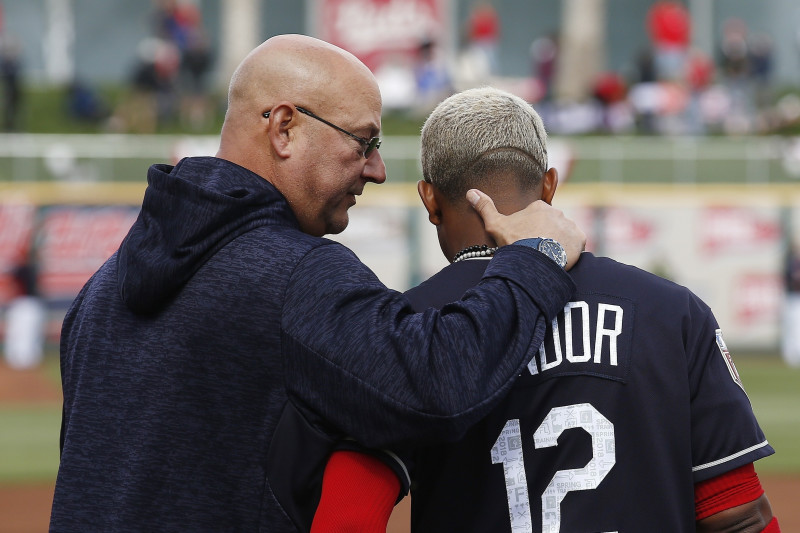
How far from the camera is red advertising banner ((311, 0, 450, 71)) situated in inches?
907

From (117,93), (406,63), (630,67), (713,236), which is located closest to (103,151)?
(117,93)

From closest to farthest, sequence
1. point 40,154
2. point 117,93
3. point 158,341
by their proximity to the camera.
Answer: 1. point 158,341
2. point 40,154
3. point 117,93

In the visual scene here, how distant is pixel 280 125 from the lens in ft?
7.57

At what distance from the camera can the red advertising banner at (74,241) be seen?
14234mm

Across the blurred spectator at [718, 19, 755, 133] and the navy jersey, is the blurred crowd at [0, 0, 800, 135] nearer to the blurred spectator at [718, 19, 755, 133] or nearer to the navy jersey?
the blurred spectator at [718, 19, 755, 133]

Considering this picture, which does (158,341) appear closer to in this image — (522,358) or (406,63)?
(522,358)

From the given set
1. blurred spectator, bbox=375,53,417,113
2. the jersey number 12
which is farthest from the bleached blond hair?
blurred spectator, bbox=375,53,417,113

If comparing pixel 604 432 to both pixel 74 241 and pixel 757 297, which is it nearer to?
pixel 74 241

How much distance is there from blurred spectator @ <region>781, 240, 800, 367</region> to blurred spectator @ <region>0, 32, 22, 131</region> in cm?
1269

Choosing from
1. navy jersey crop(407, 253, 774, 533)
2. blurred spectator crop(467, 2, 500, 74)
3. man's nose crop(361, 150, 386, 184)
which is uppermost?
blurred spectator crop(467, 2, 500, 74)

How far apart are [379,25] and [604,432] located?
71.1 feet

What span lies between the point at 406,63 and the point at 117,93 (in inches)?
243

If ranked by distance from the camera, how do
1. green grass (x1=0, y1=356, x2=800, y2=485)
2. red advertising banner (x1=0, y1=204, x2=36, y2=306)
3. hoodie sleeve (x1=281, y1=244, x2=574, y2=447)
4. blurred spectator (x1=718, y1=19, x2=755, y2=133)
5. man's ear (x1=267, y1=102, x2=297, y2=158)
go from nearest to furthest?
hoodie sleeve (x1=281, y1=244, x2=574, y2=447) → man's ear (x1=267, y1=102, x2=297, y2=158) → green grass (x1=0, y1=356, x2=800, y2=485) → red advertising banner (x1=0, y1=204, x2=36, y2=306) → blurred spectator (x1=718, y1=19, x2=755, y2=133)

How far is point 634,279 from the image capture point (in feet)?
7.63
